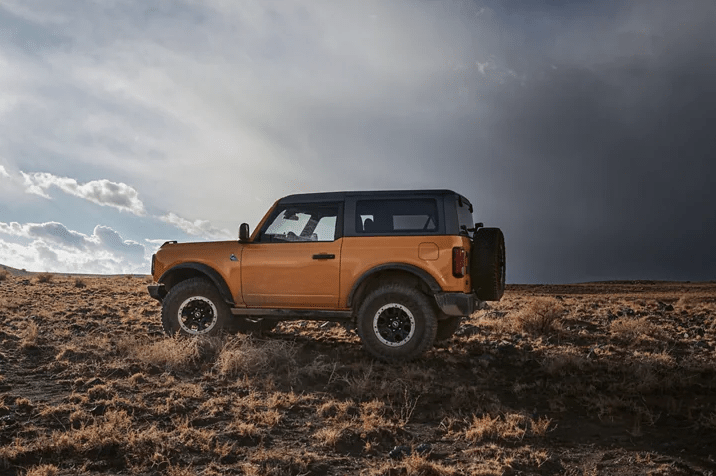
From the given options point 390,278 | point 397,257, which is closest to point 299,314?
point 390,278

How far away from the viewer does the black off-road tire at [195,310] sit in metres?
8.09

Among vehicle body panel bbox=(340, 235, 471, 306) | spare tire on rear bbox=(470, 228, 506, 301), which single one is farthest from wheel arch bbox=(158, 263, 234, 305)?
spare tire on rear bbox=(470, 228, 506, 301)

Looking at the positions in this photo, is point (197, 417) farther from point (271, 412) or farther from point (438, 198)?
point (438, 198)

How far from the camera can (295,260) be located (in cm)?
752

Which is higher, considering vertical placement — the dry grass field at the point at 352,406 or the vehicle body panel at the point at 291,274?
the vehicle body panel at the point at 291,274

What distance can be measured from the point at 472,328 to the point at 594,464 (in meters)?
5.92

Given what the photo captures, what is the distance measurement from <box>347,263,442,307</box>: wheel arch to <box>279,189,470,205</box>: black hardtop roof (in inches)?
41.2

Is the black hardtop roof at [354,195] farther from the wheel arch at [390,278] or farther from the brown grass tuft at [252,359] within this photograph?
the brown grass tuft at [252,359]

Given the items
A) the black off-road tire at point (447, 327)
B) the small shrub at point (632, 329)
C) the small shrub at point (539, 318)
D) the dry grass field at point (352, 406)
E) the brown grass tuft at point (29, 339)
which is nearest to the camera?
the dry grass field at point (352, 406)

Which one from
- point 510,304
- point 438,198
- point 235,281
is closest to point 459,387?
point 438,198

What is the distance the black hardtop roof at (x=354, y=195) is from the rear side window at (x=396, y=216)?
0.29 ft

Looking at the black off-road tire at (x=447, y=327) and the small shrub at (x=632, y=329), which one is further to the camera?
the small shrub at (x=632, y=329)

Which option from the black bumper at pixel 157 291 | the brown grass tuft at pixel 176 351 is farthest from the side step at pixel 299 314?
the black bumper at pixel 157 291

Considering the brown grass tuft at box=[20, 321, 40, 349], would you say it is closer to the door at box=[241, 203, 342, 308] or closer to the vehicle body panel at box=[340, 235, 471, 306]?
the door at box=[241, 203, 342, 308]
